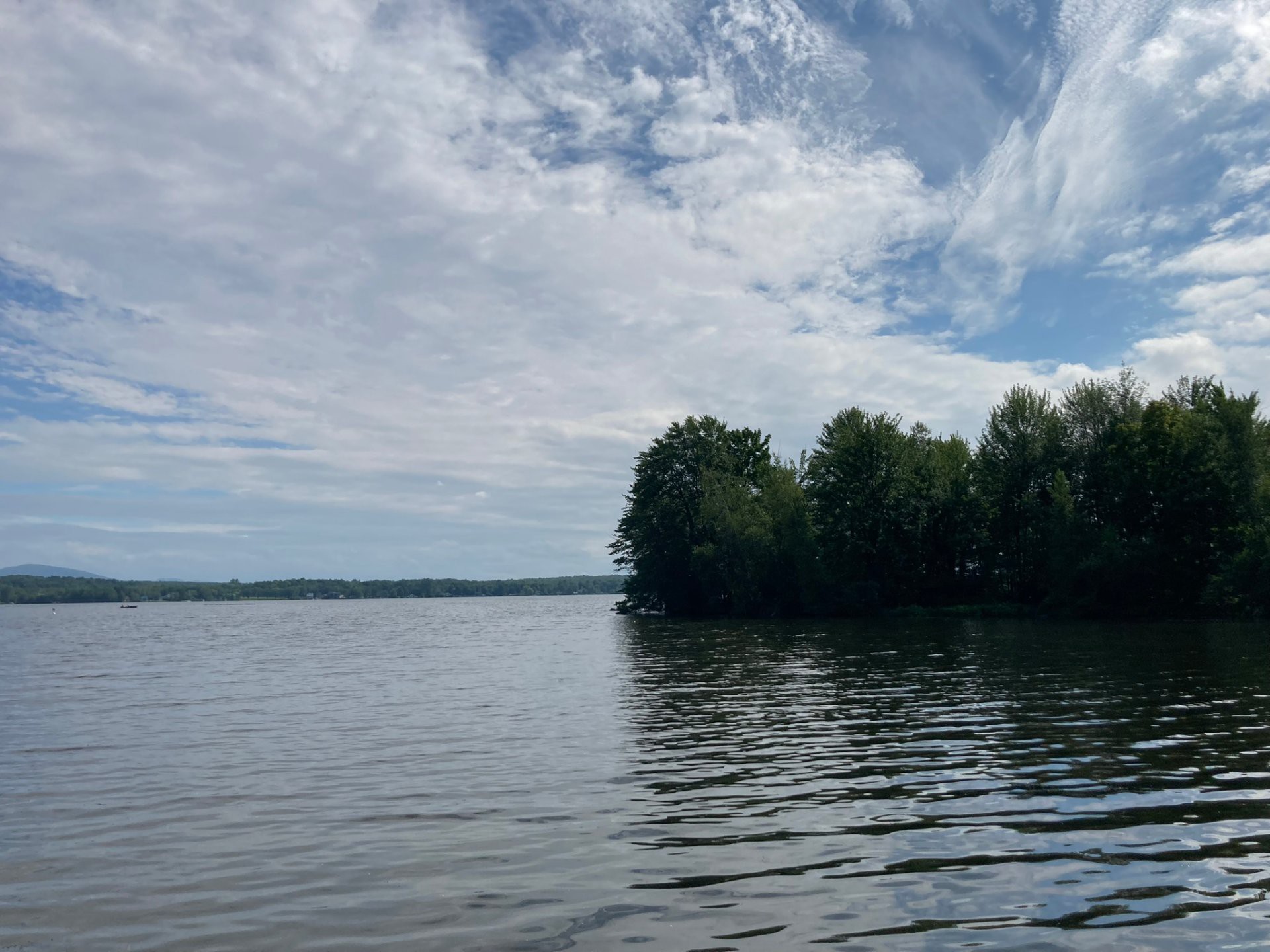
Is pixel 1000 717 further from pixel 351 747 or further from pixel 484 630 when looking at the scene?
pixel 484 630

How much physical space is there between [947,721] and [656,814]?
1102cm

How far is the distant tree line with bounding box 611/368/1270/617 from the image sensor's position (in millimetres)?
65688

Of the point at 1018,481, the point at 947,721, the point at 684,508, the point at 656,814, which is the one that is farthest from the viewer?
the point at 684,508

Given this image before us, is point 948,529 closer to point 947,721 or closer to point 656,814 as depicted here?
point 947,721

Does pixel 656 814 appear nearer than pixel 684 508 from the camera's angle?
Yes

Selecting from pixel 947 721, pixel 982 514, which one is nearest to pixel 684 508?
pixel 982 514

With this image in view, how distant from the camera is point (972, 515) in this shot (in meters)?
83.5

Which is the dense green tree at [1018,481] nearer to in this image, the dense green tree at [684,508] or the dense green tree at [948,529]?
the dense green tree at [948,529]

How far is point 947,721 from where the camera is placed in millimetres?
21859

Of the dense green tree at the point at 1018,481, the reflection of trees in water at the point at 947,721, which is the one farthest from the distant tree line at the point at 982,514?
the reflection of trees in water at the point at 947,721

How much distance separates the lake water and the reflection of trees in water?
0.14 meters

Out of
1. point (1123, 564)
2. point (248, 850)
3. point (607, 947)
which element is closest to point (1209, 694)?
point (607, 947)

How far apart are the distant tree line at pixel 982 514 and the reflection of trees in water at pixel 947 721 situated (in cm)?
2371

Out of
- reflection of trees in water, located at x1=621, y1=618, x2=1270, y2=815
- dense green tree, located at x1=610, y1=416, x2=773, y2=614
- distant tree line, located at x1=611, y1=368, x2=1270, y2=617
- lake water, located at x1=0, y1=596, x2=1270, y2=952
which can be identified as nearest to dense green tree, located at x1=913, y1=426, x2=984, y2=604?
distant tree line, located at x1=611, y1=368, x2=1270, y2=617
